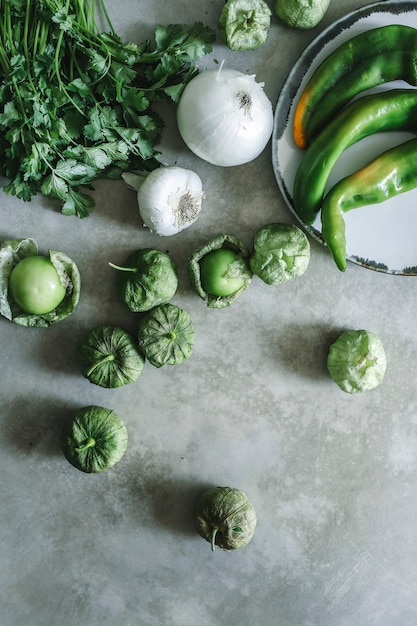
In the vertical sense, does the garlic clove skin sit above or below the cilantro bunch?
below

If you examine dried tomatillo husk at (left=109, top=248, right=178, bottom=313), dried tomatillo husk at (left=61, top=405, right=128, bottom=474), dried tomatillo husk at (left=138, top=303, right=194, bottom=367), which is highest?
dried tomatillo husk at (left=109, top=248, right=178, bottom=313)

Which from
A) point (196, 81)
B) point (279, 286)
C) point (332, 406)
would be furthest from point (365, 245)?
point (196, 81)

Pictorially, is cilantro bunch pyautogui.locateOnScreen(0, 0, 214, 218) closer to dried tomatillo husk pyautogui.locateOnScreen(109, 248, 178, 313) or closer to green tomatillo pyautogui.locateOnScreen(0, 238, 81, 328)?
green tomatillo pyautogui.locateOnScreen(0, 238, 81, 328)

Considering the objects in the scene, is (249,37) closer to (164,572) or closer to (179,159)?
(179,159)

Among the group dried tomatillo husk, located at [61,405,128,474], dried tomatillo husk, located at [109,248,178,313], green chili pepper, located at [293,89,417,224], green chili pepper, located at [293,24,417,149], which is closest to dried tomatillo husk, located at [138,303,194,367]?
dried tomatillo husk, located at [109,248,178,313]

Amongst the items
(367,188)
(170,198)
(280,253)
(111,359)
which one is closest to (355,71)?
(367,188)

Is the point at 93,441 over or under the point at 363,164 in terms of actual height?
under

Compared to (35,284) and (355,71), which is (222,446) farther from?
(355,71)
